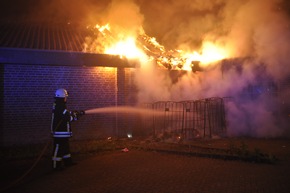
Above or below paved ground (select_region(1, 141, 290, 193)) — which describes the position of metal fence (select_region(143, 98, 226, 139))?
above

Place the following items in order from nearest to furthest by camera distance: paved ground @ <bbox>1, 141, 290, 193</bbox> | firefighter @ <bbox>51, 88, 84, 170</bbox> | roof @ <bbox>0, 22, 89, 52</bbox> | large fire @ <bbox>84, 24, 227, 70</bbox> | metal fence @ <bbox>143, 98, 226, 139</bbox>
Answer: paved ground @ <bbox>1, 141, 290, 193</bbox>
firefighter @ <bbox>51, 88, 84, 170</bbox>
metal fence @ <bbox>143, 98, 226, 139</bbox>
roof @ <bbox>0, 22, 89, 52</bbox>
large fire @ <bbox>84, 24, 227, 70</bbox>

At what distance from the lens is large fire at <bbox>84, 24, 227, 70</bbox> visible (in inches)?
505

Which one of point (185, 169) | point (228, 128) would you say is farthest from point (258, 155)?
point (228, 128)

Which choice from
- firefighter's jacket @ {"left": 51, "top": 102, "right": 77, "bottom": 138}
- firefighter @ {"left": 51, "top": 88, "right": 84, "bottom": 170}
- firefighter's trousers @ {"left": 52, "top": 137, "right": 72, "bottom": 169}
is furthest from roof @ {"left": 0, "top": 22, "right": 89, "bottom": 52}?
firefighter's trousers @ {"left": 52, "top": 137, "right": 72, "bottom": 169}

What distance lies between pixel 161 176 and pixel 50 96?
6746 mm

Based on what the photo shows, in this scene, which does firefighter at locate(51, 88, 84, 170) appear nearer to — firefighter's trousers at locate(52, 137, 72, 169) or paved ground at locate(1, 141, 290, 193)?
firefighter's trousers at locate(52, 137, 72, 169)

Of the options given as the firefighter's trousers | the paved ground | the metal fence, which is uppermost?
the metal fence

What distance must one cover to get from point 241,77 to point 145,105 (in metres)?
4.33

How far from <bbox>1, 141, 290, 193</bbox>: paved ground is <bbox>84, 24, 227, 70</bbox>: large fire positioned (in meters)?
5.76

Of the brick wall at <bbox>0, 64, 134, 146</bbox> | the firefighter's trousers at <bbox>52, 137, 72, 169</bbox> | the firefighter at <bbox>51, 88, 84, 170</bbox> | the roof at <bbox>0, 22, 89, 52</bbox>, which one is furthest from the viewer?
the roof at <bbox>0, 22, 89, 52</bbox>

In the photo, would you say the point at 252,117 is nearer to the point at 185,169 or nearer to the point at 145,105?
the point at 145,105

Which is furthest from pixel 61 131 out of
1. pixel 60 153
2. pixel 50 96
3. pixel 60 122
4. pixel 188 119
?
pixel 188 119

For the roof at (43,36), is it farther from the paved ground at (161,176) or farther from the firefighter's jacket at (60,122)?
the paved ground at (161,176)

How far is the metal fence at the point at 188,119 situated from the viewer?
11.5 m
